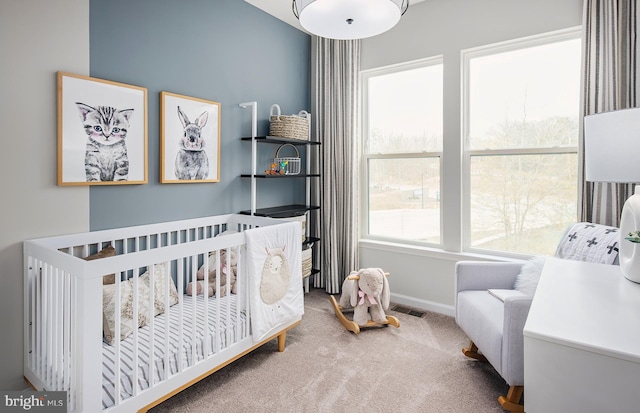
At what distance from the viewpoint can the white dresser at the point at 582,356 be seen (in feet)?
2.88

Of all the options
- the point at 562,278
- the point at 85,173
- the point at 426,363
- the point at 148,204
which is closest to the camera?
the point at 562,278

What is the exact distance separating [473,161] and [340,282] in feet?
5.43

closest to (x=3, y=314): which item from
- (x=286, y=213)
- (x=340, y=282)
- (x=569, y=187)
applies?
(x=286, y=213)

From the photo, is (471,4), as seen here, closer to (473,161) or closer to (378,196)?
(473,161)

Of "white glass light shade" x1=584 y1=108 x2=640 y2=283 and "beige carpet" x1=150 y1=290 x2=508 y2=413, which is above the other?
"white glass light shade" x1=584 y1=108 x2=640 y2=283

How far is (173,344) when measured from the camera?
6.07 feet

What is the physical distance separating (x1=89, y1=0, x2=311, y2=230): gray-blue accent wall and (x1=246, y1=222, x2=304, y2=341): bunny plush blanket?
0.81 meters

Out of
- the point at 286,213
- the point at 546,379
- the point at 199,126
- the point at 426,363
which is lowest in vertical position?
the point at 426,363

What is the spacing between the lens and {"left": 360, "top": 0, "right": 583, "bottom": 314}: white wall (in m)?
2.70

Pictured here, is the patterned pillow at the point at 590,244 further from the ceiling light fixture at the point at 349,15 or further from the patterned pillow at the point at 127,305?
the patterned pillow at the point at 127,305

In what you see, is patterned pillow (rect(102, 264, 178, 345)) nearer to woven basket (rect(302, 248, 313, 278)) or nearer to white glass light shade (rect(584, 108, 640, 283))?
woven basket (rect(302, 248, 313, 278))

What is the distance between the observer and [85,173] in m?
2.10

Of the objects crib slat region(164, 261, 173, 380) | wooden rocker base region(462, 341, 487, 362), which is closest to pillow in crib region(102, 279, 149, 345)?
crib slat region(164, 261, 173, 380)

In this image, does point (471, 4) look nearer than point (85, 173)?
No
